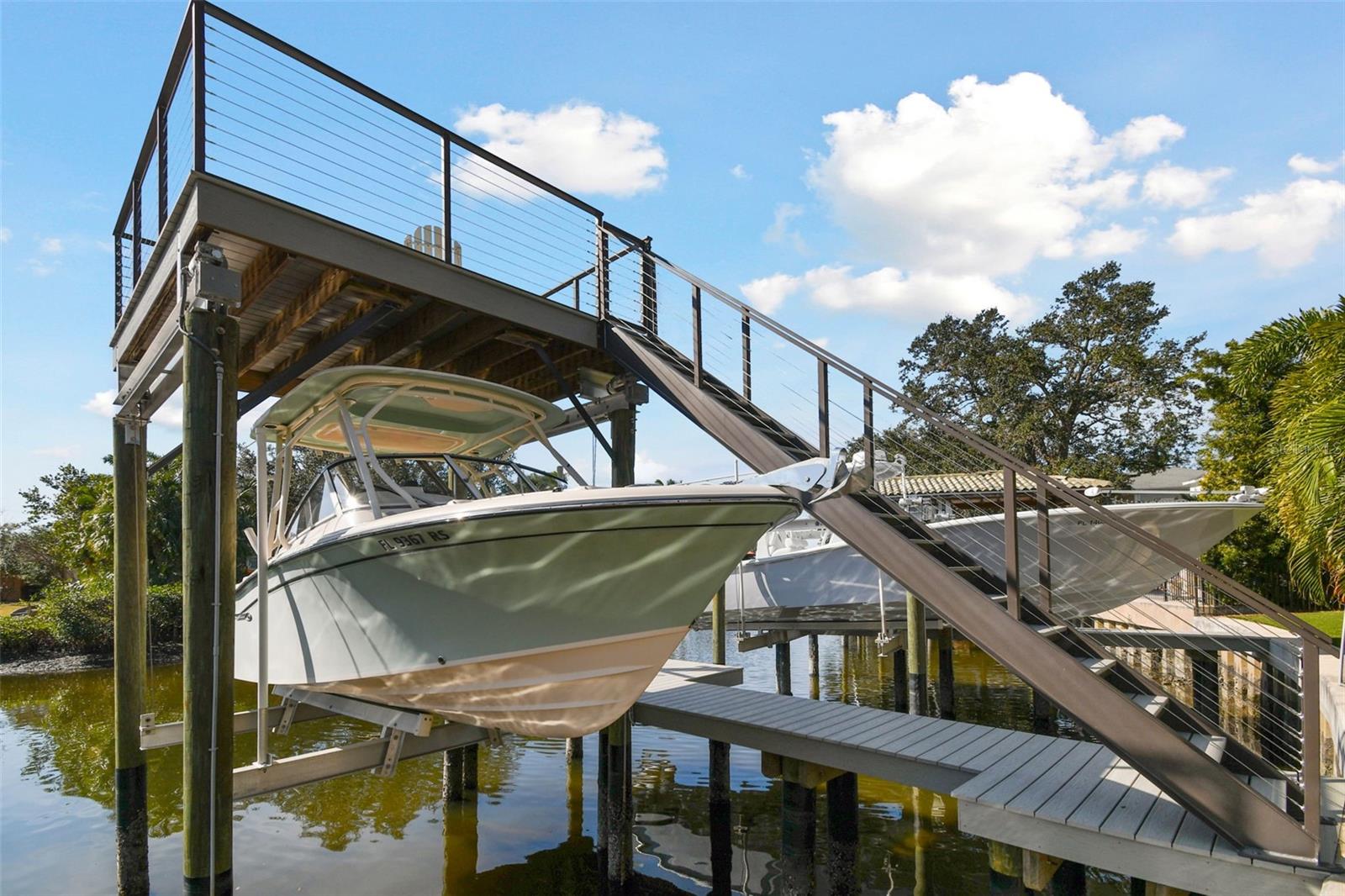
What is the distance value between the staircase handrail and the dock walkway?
1140mm

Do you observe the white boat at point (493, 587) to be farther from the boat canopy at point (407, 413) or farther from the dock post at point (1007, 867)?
the dock post at point (1007, 867)

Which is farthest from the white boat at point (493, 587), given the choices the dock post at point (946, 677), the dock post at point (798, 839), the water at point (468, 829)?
the dock post at point (946, 677)

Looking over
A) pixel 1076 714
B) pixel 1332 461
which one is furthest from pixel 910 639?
pixel 1076 714

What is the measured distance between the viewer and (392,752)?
5.99 meters

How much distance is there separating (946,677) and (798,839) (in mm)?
7281

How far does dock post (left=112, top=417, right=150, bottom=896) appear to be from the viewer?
680 centimetres

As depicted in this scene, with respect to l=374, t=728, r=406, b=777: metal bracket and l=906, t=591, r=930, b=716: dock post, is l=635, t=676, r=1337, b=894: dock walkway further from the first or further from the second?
l=906, t=591, r=930, b=716: dock post

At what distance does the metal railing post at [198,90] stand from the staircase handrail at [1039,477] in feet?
12.4

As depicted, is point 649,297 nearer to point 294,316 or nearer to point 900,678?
point 294,316

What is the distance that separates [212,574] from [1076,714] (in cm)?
524

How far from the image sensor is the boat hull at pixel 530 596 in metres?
4.61

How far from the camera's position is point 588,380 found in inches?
361

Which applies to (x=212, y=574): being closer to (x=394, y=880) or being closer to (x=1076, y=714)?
(x=394, y=880)

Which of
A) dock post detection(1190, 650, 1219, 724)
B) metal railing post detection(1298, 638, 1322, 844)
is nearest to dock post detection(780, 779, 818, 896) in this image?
metal railing post detection(1298, 638, 1322, 844)
